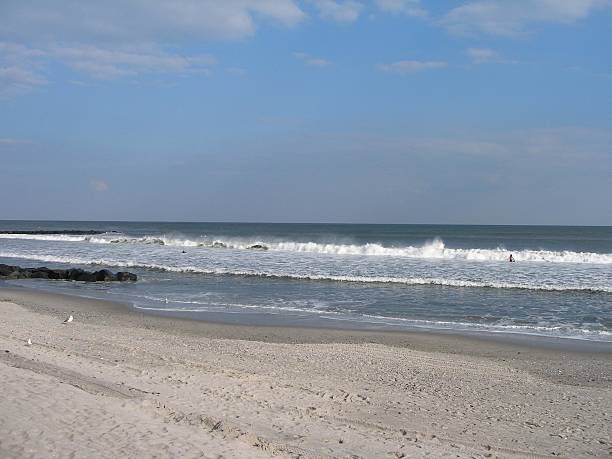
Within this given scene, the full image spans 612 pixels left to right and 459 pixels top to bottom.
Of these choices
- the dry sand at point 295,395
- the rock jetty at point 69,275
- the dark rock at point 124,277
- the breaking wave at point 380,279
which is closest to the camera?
the dry sand at point 295,395

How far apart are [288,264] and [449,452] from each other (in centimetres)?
2736

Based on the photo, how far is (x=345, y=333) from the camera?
14.3 meters

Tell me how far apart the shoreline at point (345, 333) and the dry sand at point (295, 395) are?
14cm

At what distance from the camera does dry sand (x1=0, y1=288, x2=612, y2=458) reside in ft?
20.5

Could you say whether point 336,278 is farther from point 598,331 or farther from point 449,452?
point 449,452

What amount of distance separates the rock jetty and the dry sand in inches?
517

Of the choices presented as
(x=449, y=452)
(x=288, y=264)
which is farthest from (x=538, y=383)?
(x=288, y=264)

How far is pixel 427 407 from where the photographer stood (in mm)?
8172

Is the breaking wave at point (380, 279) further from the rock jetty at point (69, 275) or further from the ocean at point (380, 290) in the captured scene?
the rock jetty at point (69, 275)

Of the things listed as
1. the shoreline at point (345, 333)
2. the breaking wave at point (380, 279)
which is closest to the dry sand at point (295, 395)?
the shoreline at point (345, 333)

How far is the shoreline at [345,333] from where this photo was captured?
13.2 m

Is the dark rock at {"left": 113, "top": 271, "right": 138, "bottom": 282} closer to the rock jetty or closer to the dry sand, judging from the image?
the rock jetty

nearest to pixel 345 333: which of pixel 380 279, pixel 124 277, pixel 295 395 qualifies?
pixel 295 395

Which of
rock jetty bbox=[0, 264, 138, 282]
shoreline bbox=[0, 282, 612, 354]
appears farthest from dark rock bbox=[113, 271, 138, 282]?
shoreline bbox=[0, 282, 612, 354]
